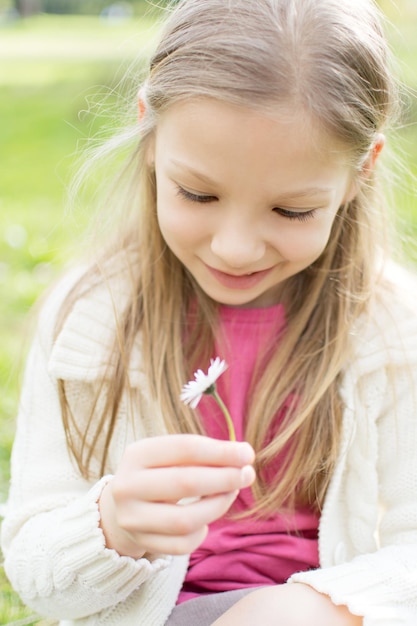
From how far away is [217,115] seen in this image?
A: 1443 mm

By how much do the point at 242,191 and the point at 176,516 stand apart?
0.48 meters

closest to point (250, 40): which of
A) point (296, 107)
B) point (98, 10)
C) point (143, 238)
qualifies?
point (296, 107)

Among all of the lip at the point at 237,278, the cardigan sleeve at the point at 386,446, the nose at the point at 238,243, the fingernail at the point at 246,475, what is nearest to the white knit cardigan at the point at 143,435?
the cardigan sleeve at the point at 386,446

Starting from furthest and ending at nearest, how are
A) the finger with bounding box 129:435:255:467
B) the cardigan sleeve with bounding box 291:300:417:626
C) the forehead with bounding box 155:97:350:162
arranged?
1. the cardigan sleeve with bounding box 291:300:417:626
2. the forehead with bounding box 155:97:350:162
3. the finger with bounding box 129:435:255:467

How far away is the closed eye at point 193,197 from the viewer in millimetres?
1516

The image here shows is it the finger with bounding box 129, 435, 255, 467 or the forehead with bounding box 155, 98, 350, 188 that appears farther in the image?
the forehead with bounding box 155, 98, 350, 188

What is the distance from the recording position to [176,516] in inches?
49.1

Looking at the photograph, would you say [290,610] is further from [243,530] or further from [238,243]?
[238,243]

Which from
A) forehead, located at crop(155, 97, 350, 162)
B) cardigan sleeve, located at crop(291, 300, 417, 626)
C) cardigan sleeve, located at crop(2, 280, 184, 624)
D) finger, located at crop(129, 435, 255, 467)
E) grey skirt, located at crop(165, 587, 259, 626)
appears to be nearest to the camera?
finger, located at crop(129, 435, 255, 467)

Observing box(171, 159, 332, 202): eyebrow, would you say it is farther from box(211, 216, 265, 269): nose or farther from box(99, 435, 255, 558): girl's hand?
box(99, 435, 255, 558): girl's hand

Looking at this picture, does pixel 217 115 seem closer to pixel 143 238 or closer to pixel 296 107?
pixel 296 107

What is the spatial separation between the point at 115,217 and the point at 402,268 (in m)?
0.55

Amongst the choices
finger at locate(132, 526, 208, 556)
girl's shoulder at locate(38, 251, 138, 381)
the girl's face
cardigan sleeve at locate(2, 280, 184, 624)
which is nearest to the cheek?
the girl's face

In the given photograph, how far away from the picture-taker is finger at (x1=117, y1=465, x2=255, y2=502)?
121 cm
